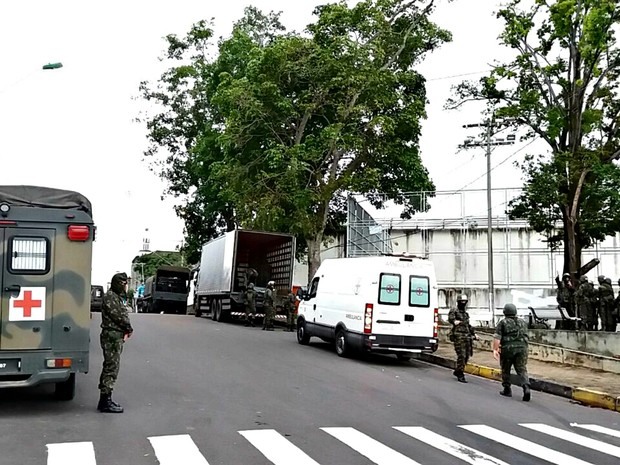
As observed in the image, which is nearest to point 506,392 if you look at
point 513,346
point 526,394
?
point 526,394

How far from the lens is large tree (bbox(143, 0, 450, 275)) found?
25422 mm

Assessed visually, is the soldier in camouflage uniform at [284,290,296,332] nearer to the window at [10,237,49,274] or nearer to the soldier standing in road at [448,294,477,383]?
the soldier standing in road at [448,294,477,383]

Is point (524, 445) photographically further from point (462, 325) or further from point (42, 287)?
point (42, 287)

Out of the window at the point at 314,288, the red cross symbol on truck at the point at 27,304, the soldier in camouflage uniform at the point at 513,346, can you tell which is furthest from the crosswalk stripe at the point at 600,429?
the window at the point at 314,288

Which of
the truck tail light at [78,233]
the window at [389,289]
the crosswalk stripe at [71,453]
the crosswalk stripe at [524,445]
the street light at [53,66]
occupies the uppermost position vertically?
the street light at [53,66]

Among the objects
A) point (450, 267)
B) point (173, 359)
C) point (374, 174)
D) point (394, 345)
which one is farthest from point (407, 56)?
point (173, 359)

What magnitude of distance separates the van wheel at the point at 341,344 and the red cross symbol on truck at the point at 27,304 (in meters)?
8.81

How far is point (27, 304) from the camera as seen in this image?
342 inches

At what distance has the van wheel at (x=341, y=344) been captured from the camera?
16234 millimetres

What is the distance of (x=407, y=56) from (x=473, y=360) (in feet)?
53.7

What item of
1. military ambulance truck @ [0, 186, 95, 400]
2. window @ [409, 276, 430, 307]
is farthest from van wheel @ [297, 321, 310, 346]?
military ambulance truck @ [0, 186, 95, 400]

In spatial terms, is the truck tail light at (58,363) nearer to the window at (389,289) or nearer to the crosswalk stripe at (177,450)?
the crosswalk stripe at (177,450)

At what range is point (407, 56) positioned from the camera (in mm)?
29141

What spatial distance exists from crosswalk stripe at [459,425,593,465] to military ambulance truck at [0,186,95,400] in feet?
17.2
